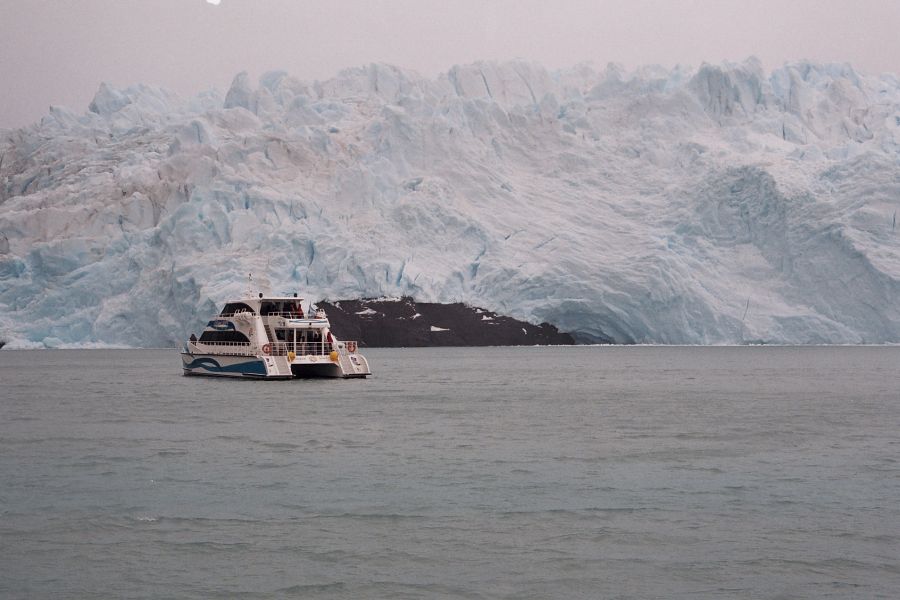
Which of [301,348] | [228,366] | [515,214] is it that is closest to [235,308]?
[228,366]

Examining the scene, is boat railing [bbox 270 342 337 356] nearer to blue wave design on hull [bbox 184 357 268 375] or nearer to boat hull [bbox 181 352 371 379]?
boat hull [bbox 181 352 371 379]

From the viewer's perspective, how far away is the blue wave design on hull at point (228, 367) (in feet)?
132

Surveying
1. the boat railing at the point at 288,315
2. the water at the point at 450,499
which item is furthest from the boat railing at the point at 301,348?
the water at the point at 450,499

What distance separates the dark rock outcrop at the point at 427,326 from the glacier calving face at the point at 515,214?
1.33 meters

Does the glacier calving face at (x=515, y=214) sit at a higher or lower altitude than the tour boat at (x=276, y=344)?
higher

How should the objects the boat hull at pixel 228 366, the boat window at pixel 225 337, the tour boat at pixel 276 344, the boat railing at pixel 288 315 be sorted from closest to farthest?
the boat railing at pixel 288 315 < the tour boat at pixel 276 344 < the boat hull at pixel 228 366 < the boat window at pixel 225 337

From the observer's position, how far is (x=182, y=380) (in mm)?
42219

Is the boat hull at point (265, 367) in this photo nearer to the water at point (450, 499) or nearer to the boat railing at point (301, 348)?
the boat railing at point (301, 348)

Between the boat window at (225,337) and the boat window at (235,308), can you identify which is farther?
the boat window at (225,337)

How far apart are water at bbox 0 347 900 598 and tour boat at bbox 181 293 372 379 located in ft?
30.5

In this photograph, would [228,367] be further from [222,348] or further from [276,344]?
[276,344]

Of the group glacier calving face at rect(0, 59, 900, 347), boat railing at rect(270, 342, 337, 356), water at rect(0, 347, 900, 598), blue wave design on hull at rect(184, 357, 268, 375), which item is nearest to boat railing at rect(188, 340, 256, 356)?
blue wave design on hull at rect(184, 357, 268, 375)

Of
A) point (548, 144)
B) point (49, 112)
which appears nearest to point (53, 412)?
point (548, 144)

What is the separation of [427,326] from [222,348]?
26.3 metres
